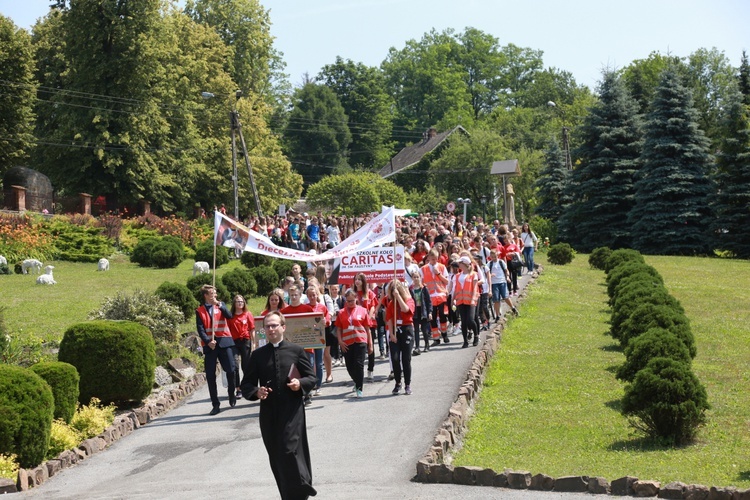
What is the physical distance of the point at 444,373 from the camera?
60.0 ft

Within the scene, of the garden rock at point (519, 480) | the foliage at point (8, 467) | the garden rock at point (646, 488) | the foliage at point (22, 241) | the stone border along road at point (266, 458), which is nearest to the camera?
the garden rock at point (646, 488)

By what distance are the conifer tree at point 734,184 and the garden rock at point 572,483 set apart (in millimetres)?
35445

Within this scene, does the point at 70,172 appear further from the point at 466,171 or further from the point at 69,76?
the point at 466,171

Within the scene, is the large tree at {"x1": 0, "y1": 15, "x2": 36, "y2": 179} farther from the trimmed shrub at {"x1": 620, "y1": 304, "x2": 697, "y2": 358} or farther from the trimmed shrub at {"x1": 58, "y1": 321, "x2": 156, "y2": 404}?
the trimmed shrub at {"x1": 620, "y1": 304, "x2": 697, "y2": 358}

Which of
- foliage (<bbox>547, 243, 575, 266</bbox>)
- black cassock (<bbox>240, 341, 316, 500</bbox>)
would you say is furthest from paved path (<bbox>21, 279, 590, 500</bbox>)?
foliage (<bbox>547, 243, 575, 266</bbox>)

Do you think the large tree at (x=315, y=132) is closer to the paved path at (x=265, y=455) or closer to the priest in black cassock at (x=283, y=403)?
the paved path at (x=265, y=455)

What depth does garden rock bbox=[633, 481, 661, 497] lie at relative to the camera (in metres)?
10.6

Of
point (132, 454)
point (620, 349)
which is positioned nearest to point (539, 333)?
point (620, 349)

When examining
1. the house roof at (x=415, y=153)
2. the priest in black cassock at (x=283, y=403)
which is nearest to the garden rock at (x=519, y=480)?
the priest in black cassock at (x=283, y=403)

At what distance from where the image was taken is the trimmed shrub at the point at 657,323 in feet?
59.0

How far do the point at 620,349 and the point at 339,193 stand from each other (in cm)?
5152

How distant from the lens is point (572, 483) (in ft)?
36.0

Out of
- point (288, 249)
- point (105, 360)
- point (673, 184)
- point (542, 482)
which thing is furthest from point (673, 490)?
point (673, 184)

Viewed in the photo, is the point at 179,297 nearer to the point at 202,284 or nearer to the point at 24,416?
the point at 202,284
